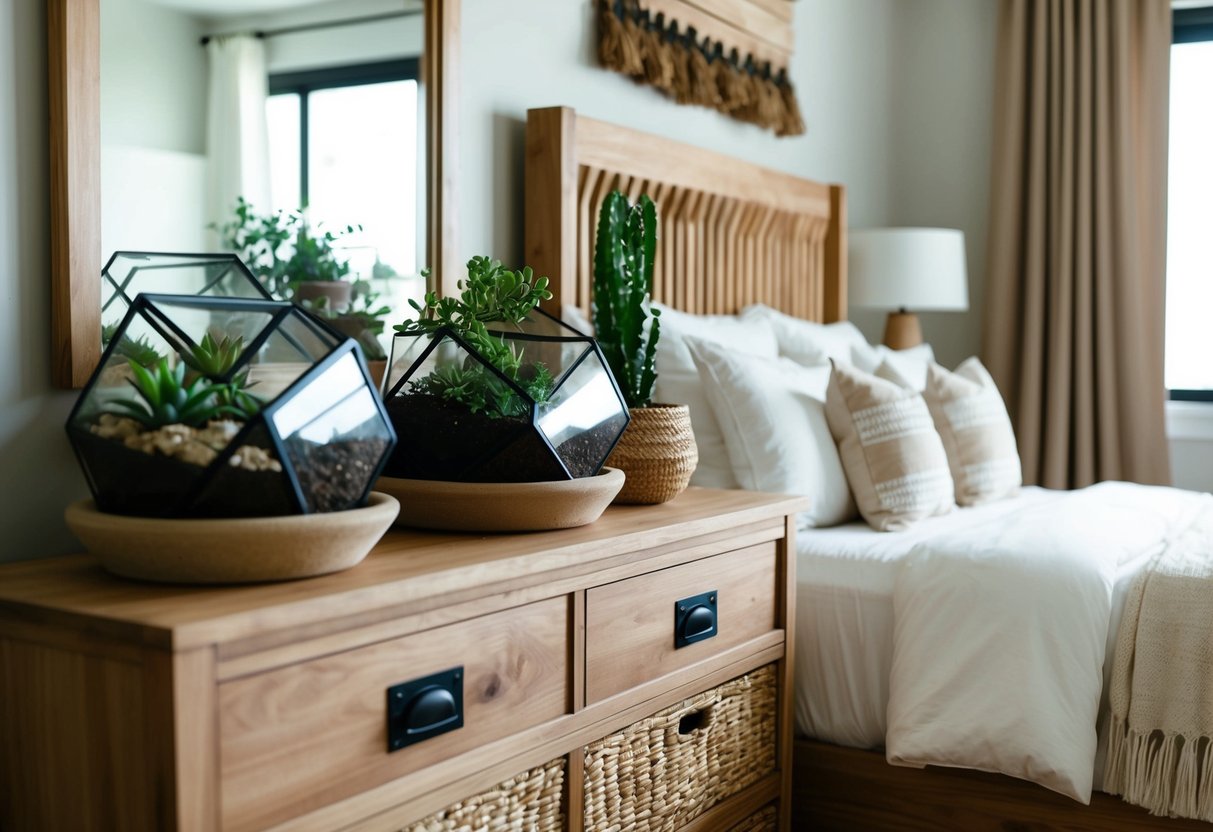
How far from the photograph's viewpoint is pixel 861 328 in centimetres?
426

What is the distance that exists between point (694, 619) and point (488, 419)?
0.44 m

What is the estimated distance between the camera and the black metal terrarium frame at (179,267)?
1.46 m

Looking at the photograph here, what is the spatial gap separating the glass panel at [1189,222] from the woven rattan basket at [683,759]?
293 cm

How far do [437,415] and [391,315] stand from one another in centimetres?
51

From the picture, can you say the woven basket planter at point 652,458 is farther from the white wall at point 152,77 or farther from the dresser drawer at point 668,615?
the white wall at point 152,77

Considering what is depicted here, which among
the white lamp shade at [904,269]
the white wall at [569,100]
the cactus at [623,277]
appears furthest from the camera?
the white lamp shade at [904,269]

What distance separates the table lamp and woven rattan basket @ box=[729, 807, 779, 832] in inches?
82.6

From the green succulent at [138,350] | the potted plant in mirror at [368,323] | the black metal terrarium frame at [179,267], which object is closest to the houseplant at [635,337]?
the potted plant in mirror at [368,323]

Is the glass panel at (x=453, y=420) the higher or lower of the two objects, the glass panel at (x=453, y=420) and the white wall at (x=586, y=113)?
the lower

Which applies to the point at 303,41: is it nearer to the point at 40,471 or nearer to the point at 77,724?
the point at 40,471

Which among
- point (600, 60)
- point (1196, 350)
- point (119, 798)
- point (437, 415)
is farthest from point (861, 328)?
point (119, 798)

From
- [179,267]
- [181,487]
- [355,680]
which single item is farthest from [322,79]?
[355,680]

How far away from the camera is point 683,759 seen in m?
1.69

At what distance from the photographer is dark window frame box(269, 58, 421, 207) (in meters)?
1.72
